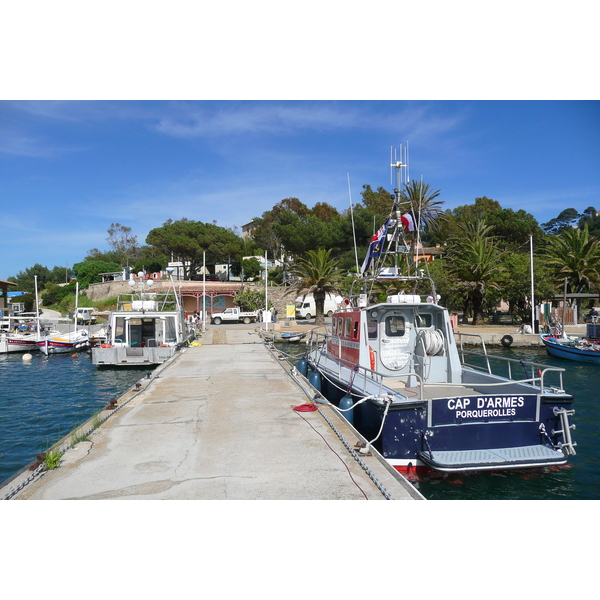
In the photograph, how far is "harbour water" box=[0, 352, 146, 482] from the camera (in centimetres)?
1075

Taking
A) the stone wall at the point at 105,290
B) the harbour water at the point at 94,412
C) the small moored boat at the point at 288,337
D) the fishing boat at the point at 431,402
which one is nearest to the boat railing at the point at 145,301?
the harbour water at the point at 94,412

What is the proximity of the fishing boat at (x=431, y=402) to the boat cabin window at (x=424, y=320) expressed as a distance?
0.02 meters

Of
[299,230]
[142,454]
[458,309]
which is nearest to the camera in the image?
[142,454]

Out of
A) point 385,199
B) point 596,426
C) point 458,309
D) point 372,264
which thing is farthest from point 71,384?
point 385,199

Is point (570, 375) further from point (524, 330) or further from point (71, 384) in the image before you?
point (71, 384)

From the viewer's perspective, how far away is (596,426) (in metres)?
11.7

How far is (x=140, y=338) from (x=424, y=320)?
15647 millimetres

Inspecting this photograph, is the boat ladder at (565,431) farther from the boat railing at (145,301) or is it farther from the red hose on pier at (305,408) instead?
the boat railing at (145,301)

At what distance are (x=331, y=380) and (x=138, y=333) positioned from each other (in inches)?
534

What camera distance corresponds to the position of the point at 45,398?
16.1 metres

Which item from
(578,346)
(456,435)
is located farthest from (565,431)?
(578,346)

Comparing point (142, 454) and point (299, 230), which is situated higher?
point (299, 230)

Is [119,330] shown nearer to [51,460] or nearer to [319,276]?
[51,460]

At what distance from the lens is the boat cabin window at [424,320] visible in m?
11.1
